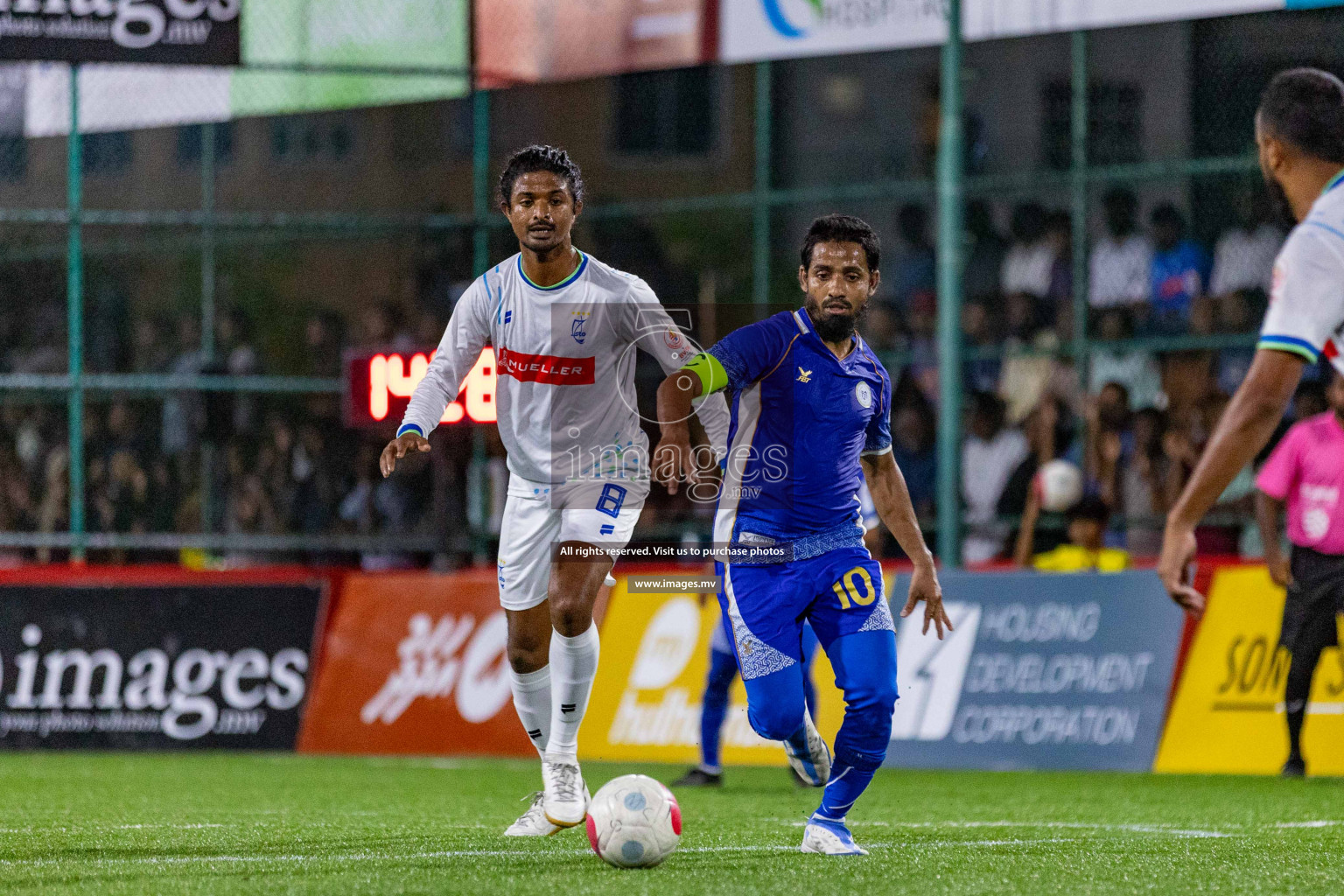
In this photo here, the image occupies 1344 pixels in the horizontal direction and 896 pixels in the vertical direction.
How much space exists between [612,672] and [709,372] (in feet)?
19.4

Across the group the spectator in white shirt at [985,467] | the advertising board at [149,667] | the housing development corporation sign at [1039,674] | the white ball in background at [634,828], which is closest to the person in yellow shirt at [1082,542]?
the housing development corporation sign at [1039,674]

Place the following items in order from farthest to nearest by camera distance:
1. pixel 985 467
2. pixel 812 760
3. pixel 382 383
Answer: pixel 985 467 < pixel 382 383 < pixel 812 760

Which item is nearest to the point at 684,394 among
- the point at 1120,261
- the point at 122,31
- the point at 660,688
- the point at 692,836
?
the point at 692,836

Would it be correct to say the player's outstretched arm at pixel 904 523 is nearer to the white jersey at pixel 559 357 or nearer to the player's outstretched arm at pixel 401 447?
the white jersey at pixel 559 357

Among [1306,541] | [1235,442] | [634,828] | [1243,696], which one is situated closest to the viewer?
[1235,442]

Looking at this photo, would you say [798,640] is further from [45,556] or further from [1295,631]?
[45,556]

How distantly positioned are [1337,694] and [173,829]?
19.7ft

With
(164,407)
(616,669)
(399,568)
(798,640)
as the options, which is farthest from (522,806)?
(164,407)

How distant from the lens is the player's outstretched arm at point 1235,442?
4.39 m

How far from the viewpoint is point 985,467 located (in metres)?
13.1

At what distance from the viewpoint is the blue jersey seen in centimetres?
625

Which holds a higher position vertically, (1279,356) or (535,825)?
(1279,356)

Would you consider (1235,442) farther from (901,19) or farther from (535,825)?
(901,19)

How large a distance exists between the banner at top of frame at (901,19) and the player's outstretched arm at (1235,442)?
25.6 ft
